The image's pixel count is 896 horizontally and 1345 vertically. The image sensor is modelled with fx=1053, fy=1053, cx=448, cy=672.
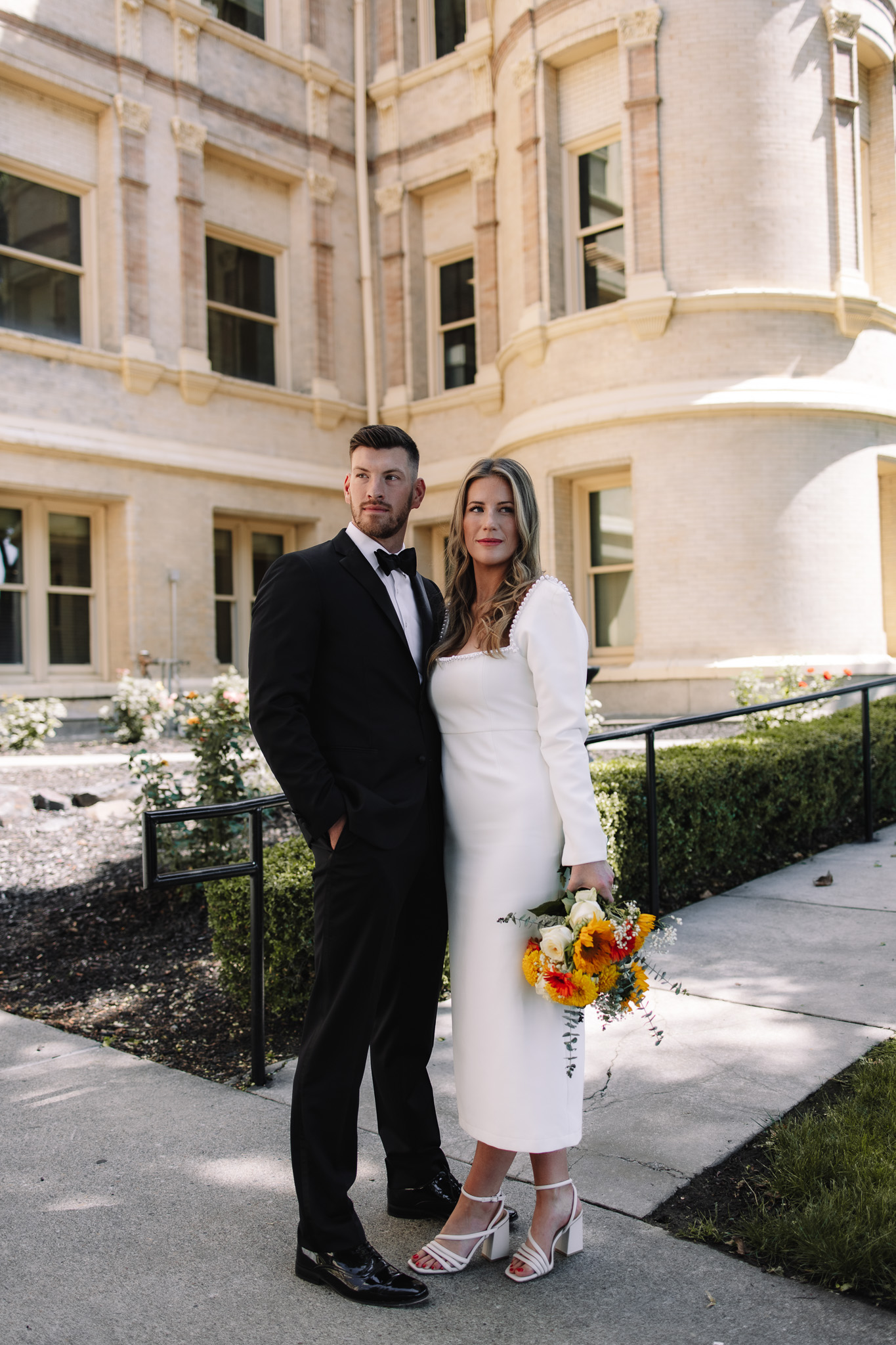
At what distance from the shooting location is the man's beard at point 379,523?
2.84 meters

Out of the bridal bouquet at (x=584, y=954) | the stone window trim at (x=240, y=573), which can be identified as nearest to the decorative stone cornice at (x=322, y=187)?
the stone window trim at (x=240, y=573)

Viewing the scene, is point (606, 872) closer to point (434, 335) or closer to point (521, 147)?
point (521, 147)

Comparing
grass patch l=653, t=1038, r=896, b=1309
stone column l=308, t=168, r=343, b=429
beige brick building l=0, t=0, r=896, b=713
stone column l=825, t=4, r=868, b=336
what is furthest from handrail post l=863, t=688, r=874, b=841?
stone column l=308, t=168, r=343, b=429

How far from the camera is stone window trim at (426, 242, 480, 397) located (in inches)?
667

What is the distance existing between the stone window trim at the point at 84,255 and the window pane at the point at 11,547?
2509 millimetres

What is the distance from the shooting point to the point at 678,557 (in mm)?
12734

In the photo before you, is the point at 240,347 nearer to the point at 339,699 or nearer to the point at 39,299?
the point at 39,299

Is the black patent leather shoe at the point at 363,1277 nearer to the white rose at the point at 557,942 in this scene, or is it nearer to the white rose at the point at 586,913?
the white rose at the point at 557,942

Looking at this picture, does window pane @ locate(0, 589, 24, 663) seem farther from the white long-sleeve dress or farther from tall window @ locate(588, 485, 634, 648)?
the white long-sleeve dress

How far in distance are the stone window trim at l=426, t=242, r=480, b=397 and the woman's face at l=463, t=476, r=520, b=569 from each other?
14.5 metres

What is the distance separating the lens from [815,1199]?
2.75m

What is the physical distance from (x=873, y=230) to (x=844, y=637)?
19.4ft

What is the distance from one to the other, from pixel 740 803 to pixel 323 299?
41.7 ft

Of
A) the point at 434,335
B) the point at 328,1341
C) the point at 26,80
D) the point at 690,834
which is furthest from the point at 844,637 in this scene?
the point at 26,80
